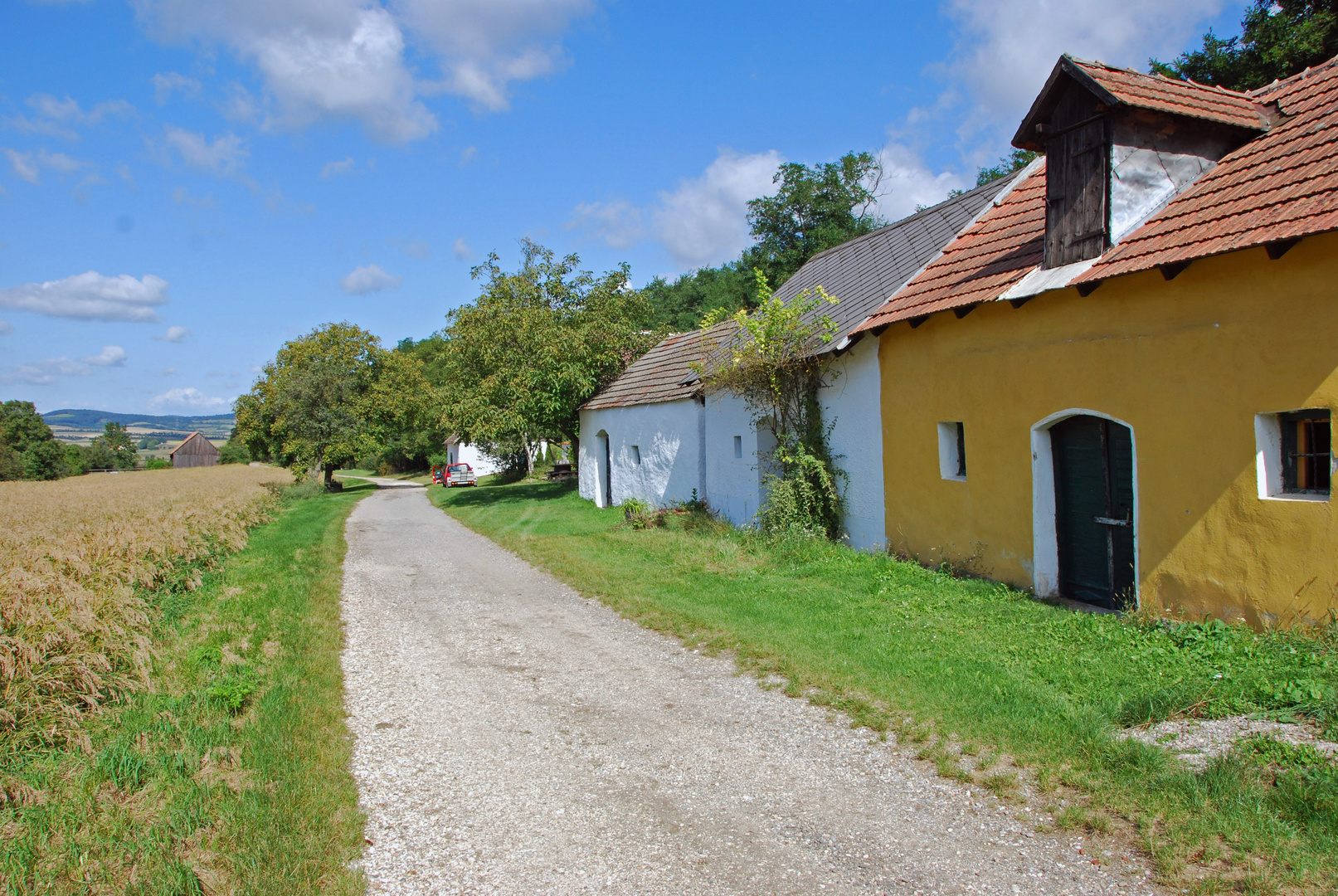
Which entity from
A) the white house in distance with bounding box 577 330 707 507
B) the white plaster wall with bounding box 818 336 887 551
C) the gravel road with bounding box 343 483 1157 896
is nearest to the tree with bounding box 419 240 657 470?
the white house in distance with bounding box 577 330 707 507

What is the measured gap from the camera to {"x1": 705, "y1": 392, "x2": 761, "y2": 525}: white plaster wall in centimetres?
1430

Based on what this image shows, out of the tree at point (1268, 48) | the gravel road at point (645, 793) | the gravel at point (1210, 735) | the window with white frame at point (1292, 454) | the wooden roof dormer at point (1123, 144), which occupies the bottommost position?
the gravel road at point (645, 793)

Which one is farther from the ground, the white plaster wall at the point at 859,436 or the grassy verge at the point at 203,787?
the white plaster wall at the point at 859,436

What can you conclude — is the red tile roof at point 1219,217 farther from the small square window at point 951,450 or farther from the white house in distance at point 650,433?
the white house in distance at point 650,433

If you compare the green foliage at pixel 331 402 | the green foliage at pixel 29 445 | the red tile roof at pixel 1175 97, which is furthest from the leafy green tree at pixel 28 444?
the red tile roof at pixel 1175 97

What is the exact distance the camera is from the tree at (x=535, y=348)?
2262cm

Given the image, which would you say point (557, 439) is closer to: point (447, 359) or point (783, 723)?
point (447, 359)

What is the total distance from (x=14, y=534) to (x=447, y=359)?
15295mm

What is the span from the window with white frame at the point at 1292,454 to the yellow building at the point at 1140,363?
15mm

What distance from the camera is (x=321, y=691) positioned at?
6215mm

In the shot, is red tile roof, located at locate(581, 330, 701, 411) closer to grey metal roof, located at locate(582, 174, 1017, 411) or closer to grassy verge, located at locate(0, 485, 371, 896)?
grey metal roof, located at locate(582, 174, 1017, 411)

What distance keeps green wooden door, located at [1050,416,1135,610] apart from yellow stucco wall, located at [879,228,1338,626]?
35 cm

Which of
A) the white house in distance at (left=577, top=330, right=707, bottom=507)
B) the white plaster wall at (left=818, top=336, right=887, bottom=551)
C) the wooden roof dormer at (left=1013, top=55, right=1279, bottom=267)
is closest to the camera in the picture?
the wooden roof dormer at (left=1013, top=55, right=1279, bottom=267)

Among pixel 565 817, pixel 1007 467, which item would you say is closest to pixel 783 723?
pixel 565 817
